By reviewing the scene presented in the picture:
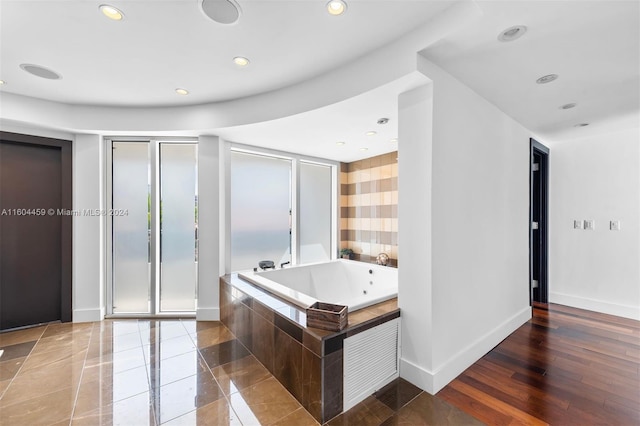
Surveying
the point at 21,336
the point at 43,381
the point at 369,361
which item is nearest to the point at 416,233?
the point at 369,361

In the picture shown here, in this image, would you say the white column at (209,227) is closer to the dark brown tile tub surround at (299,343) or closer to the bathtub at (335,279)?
the bathtub at (335,279)

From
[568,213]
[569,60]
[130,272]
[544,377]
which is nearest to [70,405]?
[130,272]

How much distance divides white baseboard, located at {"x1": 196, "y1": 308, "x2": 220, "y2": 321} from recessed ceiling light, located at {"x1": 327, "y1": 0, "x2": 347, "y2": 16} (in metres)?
3.18

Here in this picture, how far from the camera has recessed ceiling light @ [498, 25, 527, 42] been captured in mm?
1642

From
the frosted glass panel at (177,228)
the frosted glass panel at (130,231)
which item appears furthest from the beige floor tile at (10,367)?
the frosted glass panel at (177,228)

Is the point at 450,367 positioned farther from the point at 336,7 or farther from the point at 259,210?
the point at 259,210

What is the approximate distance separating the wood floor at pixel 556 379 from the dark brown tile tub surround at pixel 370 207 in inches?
69.1

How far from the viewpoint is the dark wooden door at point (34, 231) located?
119 inches

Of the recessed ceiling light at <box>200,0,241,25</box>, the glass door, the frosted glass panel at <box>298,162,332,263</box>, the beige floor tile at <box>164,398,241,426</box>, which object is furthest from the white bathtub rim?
the recessed ceiling light at <box>200,0,241,25</box>

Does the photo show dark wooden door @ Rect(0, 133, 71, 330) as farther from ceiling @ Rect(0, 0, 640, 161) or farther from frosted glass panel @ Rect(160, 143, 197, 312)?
frosted glass panel @ Rect(160, 143, 197, 312)

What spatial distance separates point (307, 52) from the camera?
201 cm

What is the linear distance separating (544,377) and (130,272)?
4370 millimetres

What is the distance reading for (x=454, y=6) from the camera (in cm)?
159

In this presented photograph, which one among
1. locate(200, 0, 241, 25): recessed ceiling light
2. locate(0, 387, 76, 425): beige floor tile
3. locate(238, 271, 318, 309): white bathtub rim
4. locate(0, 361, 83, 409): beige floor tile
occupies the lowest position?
locate(0, 361, 83, 409): beige floor tile
